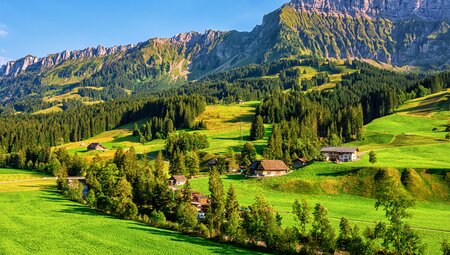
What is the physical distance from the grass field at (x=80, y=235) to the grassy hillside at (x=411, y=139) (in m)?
65.1

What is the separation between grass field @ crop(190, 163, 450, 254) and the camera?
65.8 metres

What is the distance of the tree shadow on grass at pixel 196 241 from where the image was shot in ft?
178

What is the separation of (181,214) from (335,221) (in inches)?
1095

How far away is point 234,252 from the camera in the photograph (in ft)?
176

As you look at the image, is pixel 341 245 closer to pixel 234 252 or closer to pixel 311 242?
pixel 311 242

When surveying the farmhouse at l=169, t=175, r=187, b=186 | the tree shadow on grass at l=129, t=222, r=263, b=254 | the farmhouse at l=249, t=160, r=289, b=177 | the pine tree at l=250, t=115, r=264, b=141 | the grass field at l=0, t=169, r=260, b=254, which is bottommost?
the tree shadow on grass at l=129, t=222, r=263, b=254

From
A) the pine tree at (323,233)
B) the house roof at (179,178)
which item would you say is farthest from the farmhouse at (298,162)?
the pine tree at (323,233)

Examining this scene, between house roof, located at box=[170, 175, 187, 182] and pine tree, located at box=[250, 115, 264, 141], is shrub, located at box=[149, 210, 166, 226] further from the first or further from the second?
pine tree, located at box=[250, 115, 264, 141]

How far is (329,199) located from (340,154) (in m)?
39.3

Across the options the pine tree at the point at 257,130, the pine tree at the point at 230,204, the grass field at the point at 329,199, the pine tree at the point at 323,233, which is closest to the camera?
the pine tree at the point at 323,233

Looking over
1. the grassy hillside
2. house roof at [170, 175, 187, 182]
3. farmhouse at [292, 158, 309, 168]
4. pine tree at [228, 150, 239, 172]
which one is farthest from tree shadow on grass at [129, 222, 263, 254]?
farmhouse at [292, 158, 309, 168]

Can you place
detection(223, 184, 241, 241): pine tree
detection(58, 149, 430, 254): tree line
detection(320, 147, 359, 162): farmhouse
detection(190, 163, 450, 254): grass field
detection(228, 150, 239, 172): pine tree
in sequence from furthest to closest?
detection(228, 150, 239, 172): pine tree, detection(320, 147, 359, 162): farmhouse, detection(190, 163, 450, 254): grass field, detection(223, 184, 241, 241): pine tree, detection(58, 149, 430, 254): tree line

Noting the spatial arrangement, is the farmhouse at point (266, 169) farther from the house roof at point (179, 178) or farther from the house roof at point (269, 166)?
the house roof at point (179, 178)

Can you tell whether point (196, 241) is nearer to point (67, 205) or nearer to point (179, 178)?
point (67, 205)
